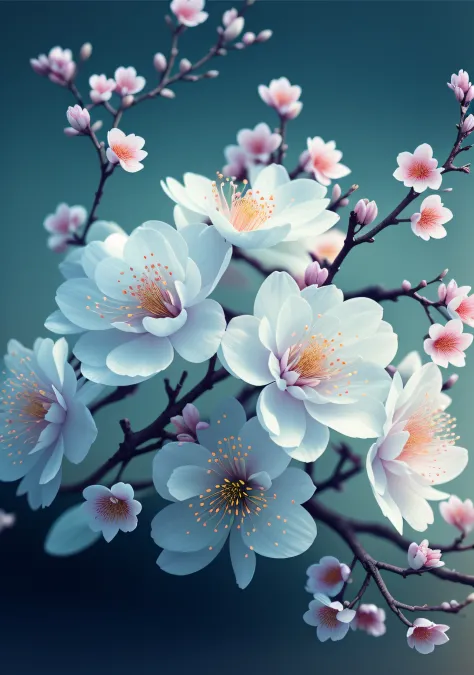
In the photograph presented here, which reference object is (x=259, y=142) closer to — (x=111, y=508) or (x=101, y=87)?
(x=101, y=87)

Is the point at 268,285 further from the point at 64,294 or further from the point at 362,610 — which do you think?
the point at 362,610

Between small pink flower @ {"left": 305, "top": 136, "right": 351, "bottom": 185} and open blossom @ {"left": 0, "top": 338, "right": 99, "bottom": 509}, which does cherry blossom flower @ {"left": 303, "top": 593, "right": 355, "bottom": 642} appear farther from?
small pink flower @ {"left": 305, "top": 136, "right": 351, "bottom": 185}

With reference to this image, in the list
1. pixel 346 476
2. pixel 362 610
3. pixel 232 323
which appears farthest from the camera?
pixel 346 476

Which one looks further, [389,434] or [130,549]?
[130,549]

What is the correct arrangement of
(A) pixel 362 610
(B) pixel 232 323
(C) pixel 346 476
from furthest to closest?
(C) pixel 346 476, (A) pixel 362 610, (B) pixel 232 323

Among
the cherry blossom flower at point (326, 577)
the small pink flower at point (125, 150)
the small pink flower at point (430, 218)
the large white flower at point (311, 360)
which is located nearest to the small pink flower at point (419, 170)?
the small pink flower at point (430, 218)

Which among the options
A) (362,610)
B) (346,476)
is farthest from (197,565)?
(346,476)

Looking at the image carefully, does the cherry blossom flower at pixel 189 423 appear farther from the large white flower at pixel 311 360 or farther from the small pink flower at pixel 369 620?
the small pink flower at pixel 369 620

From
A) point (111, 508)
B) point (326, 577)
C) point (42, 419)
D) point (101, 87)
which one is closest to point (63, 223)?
point (101, 87)
